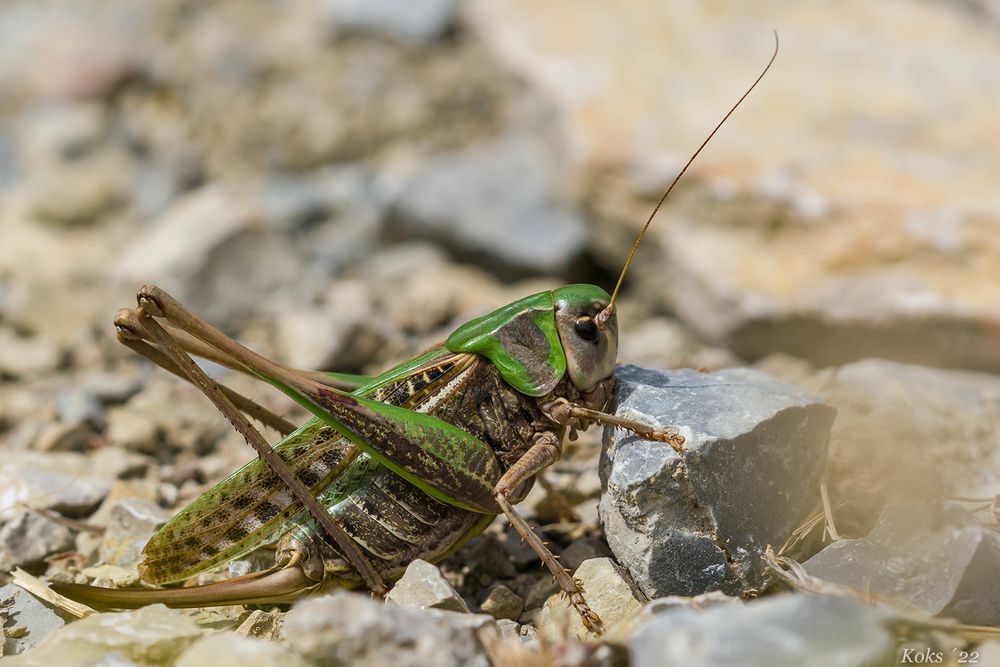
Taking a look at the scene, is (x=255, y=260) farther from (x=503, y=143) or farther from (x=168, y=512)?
(x=168, y=512)

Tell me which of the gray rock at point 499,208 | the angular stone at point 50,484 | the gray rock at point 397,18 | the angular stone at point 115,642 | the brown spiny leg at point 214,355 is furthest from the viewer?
the gray rock at point 397,18

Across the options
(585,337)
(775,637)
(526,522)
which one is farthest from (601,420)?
(775,637)

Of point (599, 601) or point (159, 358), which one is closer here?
point (599, 601)

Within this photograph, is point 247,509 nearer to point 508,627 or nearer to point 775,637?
point 508,627

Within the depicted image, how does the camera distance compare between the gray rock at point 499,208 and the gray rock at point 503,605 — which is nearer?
the gray rock at point 503,605

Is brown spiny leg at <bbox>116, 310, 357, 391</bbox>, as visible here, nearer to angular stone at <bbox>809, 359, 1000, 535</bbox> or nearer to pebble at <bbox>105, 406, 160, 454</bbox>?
pebble at <bbox>105, 406, 160, 454</bbox>

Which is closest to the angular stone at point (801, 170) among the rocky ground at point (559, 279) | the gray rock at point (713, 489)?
the rocky ground at point (559, 279)

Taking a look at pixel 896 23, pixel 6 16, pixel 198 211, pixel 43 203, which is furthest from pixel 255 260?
pixel 6 16

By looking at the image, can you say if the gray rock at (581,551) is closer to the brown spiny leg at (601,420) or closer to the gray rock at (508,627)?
the gray rock at (508,627)
